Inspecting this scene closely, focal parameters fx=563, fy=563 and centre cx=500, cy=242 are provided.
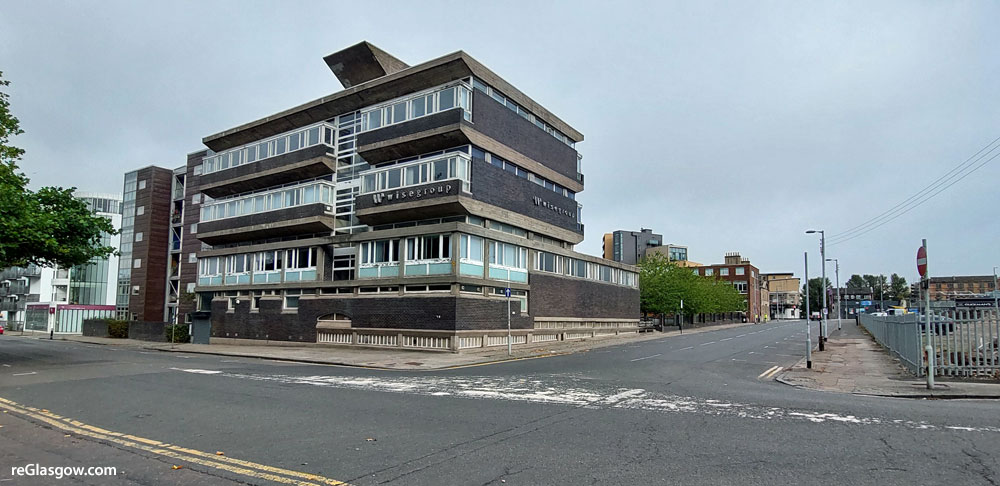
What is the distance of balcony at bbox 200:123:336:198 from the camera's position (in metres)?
39.1

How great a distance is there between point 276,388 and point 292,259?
26025 millimetres

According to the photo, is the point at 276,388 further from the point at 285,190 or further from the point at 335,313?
the point at 285,190

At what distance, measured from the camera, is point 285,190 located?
132 ft

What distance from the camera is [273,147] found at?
42312 millimetres

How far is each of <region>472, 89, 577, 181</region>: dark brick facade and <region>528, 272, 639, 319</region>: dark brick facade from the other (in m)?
8.48

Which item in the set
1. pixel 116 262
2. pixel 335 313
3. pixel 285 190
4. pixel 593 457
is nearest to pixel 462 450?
pixel 593 457

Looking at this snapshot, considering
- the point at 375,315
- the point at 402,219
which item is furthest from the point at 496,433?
the point at 402,219

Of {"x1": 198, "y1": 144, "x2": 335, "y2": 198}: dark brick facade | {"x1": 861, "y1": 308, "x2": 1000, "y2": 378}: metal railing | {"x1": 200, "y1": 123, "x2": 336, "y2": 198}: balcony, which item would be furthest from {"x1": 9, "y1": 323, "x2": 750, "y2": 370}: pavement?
{"x1": 861, "y1": 308, "x2": 1000, "y2": 378}: metal railing

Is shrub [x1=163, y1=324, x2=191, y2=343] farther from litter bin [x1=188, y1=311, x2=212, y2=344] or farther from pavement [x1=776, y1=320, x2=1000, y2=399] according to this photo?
pavement [x1=776, y1=320, x2=1000, y2=399]

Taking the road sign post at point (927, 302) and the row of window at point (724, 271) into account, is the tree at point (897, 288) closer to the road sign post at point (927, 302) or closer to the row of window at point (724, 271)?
the row of window at point (724, 271)

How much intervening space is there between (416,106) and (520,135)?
7.44 m

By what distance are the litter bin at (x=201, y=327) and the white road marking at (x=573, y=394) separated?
28.0 metres

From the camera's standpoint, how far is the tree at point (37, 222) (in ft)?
66.9

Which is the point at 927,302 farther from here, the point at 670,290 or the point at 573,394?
the point at 670,290
